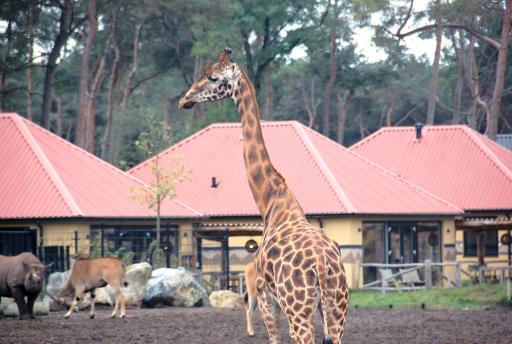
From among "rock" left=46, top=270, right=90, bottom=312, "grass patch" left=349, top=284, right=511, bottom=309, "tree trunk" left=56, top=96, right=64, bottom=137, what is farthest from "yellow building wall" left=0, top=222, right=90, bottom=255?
"tree trunk" left=56, top=96, right=64, bottom=137

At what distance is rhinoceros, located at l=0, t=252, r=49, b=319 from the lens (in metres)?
26.2

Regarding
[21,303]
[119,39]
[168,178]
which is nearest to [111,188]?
[168,178]

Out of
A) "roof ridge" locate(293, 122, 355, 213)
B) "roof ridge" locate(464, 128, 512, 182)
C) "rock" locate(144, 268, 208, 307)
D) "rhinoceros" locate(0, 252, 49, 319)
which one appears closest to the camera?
"rhinoceros" locate(0, 252, 49, 319)

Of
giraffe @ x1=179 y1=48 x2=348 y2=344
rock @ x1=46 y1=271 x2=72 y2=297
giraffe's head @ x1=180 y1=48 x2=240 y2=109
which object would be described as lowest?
rock @ x1=46 y1=271 x2=72 y2=297

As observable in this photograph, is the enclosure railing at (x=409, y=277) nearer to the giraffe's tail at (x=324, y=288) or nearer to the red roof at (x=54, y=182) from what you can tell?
the red roof at (x=54, y=182)

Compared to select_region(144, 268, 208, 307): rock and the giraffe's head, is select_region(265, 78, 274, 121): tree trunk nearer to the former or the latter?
select_region(144, 268, 208, 307): rock

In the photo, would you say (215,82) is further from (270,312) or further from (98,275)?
(98,275)

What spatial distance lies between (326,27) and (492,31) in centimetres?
1041

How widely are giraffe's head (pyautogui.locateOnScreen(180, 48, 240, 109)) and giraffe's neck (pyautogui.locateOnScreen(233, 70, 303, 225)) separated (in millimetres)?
113

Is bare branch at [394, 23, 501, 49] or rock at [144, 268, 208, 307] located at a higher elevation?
bare branch at [394, 23, 501, 49]

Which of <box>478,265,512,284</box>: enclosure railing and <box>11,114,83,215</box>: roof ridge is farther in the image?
<box>478,265,512,284</box>: enclosure railing

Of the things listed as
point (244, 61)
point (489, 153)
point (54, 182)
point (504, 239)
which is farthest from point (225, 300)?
point (244, 61)

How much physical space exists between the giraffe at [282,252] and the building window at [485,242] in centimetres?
3618

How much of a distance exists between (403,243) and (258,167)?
1254 inches
